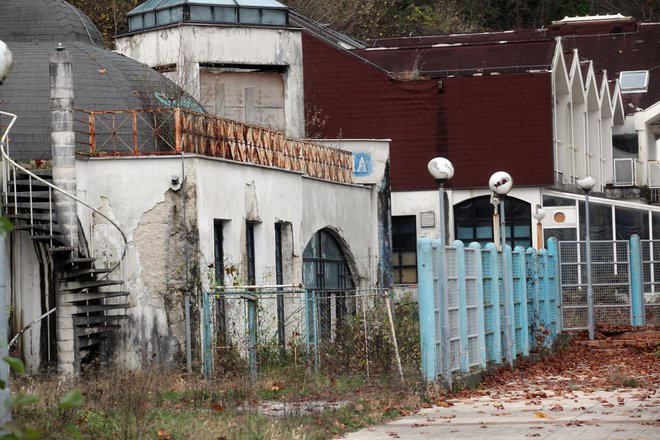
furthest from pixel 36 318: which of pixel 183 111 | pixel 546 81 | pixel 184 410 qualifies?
pixel 546 81

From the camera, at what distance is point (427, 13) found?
6575 centimetres

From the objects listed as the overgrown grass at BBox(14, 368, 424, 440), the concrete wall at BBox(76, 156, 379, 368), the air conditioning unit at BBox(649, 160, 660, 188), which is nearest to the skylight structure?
the concrete wall at BBox(76, 156, 379, 368)

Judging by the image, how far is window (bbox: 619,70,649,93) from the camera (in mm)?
58406

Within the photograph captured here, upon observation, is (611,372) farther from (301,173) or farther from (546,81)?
(546,81)

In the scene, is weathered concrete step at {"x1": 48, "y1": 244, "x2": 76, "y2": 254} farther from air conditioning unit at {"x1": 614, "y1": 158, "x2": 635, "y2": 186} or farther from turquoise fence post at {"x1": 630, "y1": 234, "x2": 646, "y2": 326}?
air conditioning unit at {"x1": 614, "y1": 158, "x2": 635, "y2": 186}

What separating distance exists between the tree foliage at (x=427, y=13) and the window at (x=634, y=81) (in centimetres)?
904

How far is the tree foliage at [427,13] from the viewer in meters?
49.8

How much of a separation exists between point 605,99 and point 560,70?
7319 millimetres

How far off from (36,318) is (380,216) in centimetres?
1391

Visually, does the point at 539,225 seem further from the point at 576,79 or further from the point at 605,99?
the point at 605,99

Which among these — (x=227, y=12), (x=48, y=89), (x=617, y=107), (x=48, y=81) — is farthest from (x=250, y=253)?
(x=617, y=107)

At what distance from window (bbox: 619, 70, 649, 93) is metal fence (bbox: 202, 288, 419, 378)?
3494 centimetres

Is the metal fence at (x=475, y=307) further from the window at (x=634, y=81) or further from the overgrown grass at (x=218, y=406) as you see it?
the window at (x=634, y=81)

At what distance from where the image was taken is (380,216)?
121 feet
